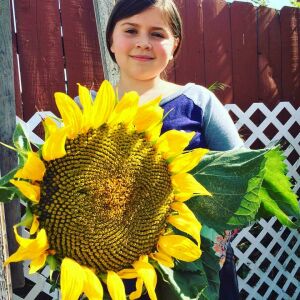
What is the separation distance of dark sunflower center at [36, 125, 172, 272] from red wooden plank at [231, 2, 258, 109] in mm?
2422

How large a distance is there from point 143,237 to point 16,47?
1.60 meters

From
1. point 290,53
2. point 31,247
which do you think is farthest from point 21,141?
point 290,53

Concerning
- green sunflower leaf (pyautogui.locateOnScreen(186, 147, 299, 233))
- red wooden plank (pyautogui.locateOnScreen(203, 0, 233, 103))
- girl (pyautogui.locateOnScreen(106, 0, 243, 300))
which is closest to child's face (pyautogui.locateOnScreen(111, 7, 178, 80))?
girl (pyautogui.locateOnScreen(106, 0, 243, 300))

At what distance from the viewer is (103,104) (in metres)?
0.79

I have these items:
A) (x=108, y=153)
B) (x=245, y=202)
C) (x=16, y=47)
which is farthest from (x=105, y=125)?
(x=16, y=47)

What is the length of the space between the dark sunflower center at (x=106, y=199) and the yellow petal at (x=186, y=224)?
0.06ft

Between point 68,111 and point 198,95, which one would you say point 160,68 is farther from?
point 68,111

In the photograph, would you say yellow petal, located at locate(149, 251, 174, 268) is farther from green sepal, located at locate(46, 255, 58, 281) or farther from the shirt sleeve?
the shirt sleeve

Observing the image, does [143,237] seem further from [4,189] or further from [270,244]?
[270,244]

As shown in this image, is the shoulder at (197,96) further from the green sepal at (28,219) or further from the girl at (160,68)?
the green sepal at (28,219)

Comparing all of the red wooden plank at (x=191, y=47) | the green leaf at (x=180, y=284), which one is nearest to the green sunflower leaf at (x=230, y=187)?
the green leaf at (x=180, y=284)

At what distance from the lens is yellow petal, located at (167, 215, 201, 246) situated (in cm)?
84

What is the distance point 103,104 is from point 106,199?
0.15m

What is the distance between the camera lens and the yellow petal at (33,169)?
74cm
